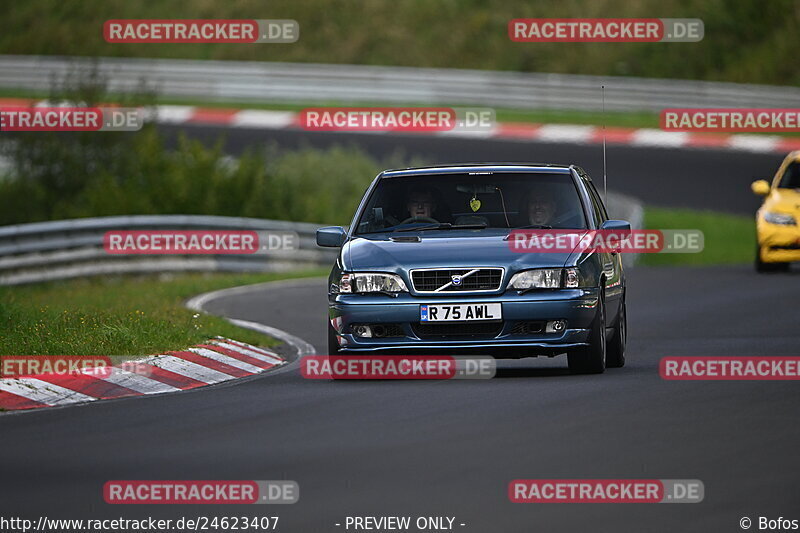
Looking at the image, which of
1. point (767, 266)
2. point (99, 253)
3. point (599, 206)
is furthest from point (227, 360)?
point (99, 253)

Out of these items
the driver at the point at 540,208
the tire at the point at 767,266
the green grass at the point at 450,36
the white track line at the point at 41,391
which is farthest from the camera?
the green grass at the point at 450,36

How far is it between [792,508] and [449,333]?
206 inches

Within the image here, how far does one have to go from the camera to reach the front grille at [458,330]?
41.1 feet

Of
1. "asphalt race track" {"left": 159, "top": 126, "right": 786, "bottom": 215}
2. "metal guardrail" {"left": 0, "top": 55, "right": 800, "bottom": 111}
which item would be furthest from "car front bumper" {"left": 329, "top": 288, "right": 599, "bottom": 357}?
"metal guardrail" {"left": 0, "top": 55, "right": 800, "bottom": 111}

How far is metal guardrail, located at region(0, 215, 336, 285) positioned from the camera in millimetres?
25672

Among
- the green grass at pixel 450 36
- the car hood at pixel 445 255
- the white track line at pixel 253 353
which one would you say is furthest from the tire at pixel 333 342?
the green grass at pixel 450 36

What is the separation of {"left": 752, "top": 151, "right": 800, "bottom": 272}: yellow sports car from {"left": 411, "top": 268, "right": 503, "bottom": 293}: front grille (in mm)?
11378

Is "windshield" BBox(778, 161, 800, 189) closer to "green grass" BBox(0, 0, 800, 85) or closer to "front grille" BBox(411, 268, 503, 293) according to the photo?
"front grille" BBox(411, 268, 503, 293)

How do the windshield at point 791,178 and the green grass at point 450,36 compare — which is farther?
the green grass at point 450,36

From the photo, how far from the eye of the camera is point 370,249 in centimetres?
1296

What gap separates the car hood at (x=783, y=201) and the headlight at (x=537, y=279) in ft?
38.6

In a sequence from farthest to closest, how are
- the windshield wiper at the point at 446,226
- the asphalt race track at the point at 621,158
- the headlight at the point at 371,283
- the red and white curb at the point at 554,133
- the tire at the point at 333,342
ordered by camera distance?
the red and white curb at the point at 554,133
the asphalt race track at the point at 621,158
the windshield wiper at the point at 446,226
the tire at the point at 333,342
the headlight at the point at 371,283

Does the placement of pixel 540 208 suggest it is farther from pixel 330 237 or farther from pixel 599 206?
pixel 330 237

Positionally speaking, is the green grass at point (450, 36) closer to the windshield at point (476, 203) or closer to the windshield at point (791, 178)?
the windshield at point (791, 178)
